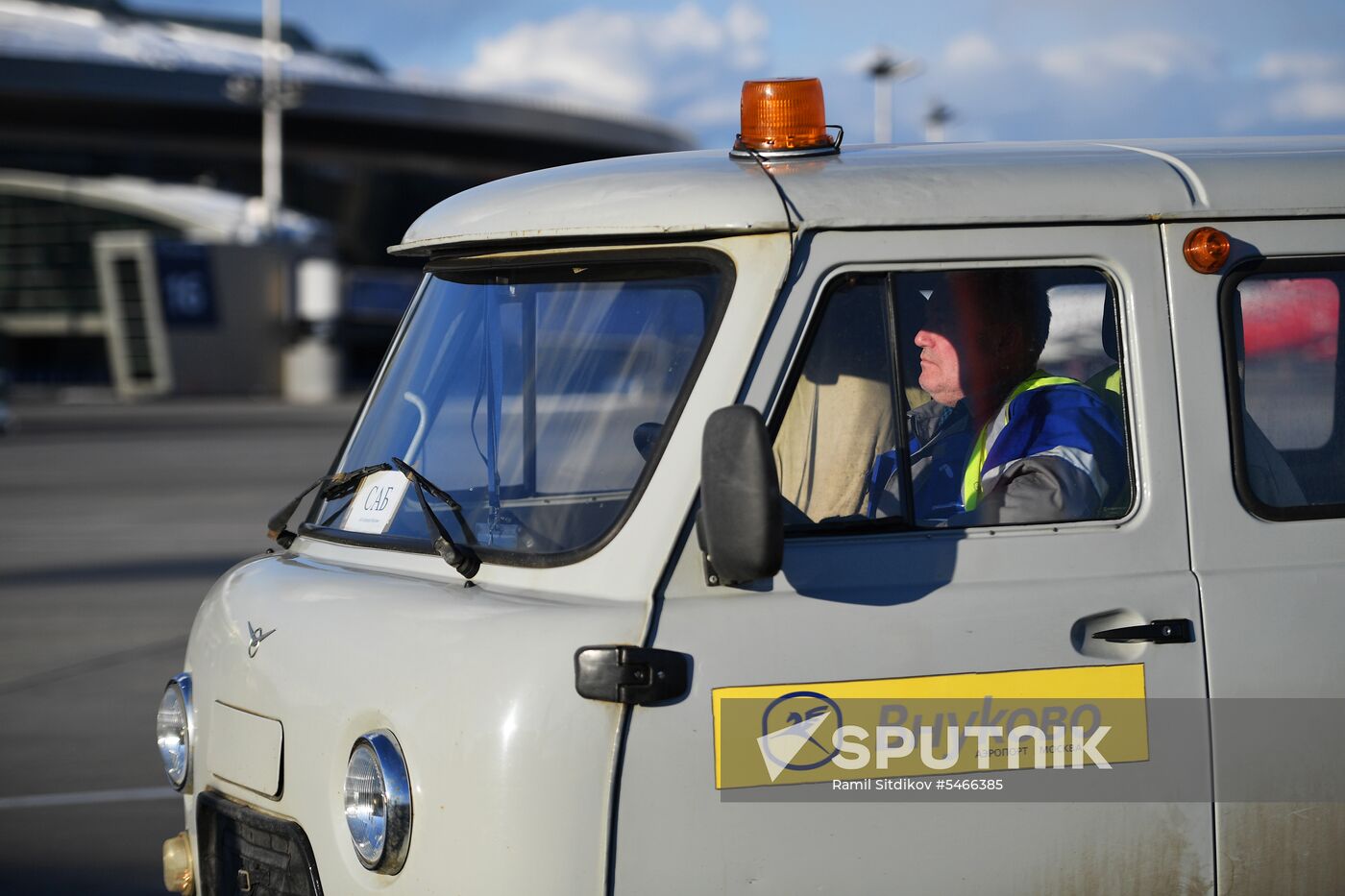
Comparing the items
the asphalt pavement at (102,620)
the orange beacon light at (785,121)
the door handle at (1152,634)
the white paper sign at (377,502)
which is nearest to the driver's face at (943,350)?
the orange beacon light at (785,121)

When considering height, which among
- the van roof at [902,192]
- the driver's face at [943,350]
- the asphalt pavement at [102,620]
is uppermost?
the van roof at [902,192]

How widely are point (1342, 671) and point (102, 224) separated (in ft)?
213

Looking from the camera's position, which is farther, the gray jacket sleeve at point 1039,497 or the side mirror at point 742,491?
the gray jacket sleeve at point 1039,497

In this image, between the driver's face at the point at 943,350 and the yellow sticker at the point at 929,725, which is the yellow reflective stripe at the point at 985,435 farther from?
the yellow sticker at the point at 929,725

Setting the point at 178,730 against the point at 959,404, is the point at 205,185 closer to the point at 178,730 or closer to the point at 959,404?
the point at 178,730

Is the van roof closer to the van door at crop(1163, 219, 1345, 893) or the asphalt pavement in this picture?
the van door at crop(1163, 219, 1345, 893)

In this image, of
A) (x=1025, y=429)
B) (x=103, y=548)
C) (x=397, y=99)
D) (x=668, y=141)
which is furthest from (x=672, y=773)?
(x=668, y=141)

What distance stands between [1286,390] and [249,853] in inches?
87.5

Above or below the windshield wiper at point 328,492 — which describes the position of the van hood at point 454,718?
below

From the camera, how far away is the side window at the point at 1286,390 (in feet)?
9.49

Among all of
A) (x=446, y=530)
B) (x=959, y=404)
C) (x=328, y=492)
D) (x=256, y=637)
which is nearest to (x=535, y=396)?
(x=446, y=530)

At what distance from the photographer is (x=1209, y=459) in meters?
2.83

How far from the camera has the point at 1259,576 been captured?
9.24 ft

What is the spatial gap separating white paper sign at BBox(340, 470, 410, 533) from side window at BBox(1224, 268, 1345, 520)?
1.62 meters
